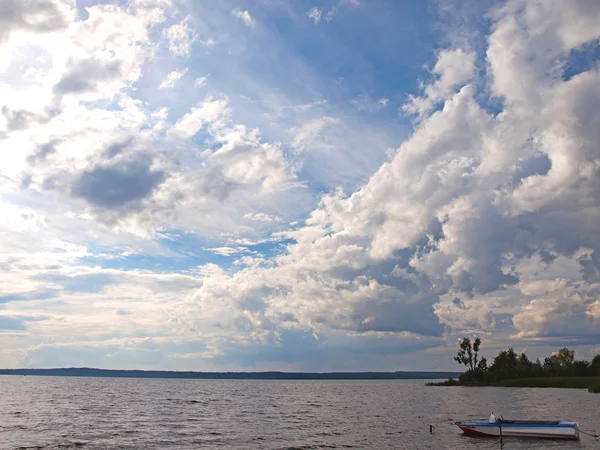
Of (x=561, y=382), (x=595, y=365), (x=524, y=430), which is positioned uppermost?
(x=595, y=365)

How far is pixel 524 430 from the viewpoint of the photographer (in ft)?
202

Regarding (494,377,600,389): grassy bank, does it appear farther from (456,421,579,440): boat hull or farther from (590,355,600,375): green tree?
(456,421,579,440): boat hull

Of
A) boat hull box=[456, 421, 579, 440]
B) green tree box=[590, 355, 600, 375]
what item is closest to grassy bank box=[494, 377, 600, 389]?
green tree box=[590, 355, 600, 375]

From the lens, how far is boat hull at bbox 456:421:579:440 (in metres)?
59.9

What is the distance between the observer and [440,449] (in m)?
54.4

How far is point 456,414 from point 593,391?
69.5 meters

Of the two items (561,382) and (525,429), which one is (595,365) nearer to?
(561,382)

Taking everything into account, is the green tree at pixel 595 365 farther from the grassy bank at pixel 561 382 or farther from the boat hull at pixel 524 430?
the boat hull at pixel 524 430

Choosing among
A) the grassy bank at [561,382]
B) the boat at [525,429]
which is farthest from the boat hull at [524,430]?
the grassy bank at [561,382]

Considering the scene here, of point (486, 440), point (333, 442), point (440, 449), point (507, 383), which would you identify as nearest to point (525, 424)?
point (486, 440)

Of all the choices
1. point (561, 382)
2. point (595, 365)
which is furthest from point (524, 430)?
point (595, 365)

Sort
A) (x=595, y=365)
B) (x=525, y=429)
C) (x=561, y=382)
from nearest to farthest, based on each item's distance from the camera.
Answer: (x=525, y=429) → (x=561, y=382) → (x=595, y=365)

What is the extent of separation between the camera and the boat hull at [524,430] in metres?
59.9

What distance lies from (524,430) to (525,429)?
185 mm
